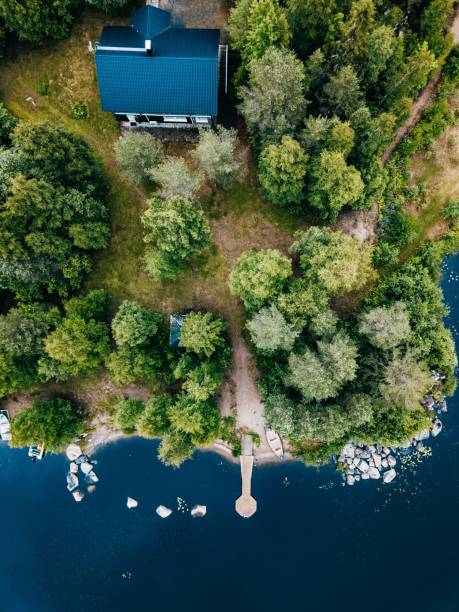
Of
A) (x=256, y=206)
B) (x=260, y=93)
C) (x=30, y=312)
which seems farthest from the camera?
(x=256, y=206)

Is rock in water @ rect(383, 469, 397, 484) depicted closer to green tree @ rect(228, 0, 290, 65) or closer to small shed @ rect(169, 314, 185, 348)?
small shed @ rect(169, 314, 185, 348)

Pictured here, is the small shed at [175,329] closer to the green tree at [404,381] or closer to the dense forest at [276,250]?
the dense forest at [276,250]

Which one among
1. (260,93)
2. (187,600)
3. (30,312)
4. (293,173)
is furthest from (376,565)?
(260,93)

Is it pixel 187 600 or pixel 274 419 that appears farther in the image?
pixel 187 600

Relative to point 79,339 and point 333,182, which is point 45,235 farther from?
point 333,182

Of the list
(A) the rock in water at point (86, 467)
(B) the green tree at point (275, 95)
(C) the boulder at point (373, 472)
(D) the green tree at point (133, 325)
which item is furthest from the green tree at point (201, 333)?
(C) the boulder at point (373, 472)

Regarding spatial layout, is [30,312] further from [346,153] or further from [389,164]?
[389,164]
